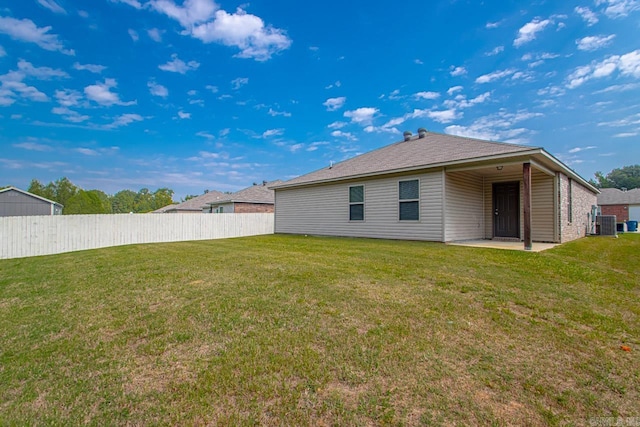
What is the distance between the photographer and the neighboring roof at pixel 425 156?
313 inches

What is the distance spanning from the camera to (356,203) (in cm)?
1130

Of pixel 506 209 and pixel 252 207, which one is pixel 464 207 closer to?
pixel 506 209

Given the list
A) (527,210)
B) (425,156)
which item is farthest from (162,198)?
(527,210)

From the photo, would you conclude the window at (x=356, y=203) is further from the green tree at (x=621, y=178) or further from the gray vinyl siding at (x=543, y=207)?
the green tree at (x=621, y=178)

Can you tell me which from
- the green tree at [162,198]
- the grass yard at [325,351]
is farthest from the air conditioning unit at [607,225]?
the green tree at [162,198]

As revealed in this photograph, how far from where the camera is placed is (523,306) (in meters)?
3.14

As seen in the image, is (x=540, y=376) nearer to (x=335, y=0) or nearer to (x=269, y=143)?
(x=335, y=0)

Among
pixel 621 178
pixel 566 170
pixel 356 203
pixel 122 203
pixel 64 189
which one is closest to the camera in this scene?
pixel 566 170

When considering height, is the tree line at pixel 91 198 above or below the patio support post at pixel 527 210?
above

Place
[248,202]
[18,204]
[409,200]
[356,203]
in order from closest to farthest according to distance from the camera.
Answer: [409,200] < [356,203] < [248,202] < [18,204]

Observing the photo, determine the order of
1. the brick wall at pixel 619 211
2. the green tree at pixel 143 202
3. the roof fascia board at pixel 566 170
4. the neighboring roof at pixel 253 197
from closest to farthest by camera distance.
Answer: the roof fascia board at pixel 566 170, the neighboring roof at pixel 253 197, the brick wall at pixel 619 211, the green tree at pixel 143 202

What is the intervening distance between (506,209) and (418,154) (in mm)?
3815

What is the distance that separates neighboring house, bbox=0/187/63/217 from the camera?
24.4 meters

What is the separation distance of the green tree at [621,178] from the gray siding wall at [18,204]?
7967cm
